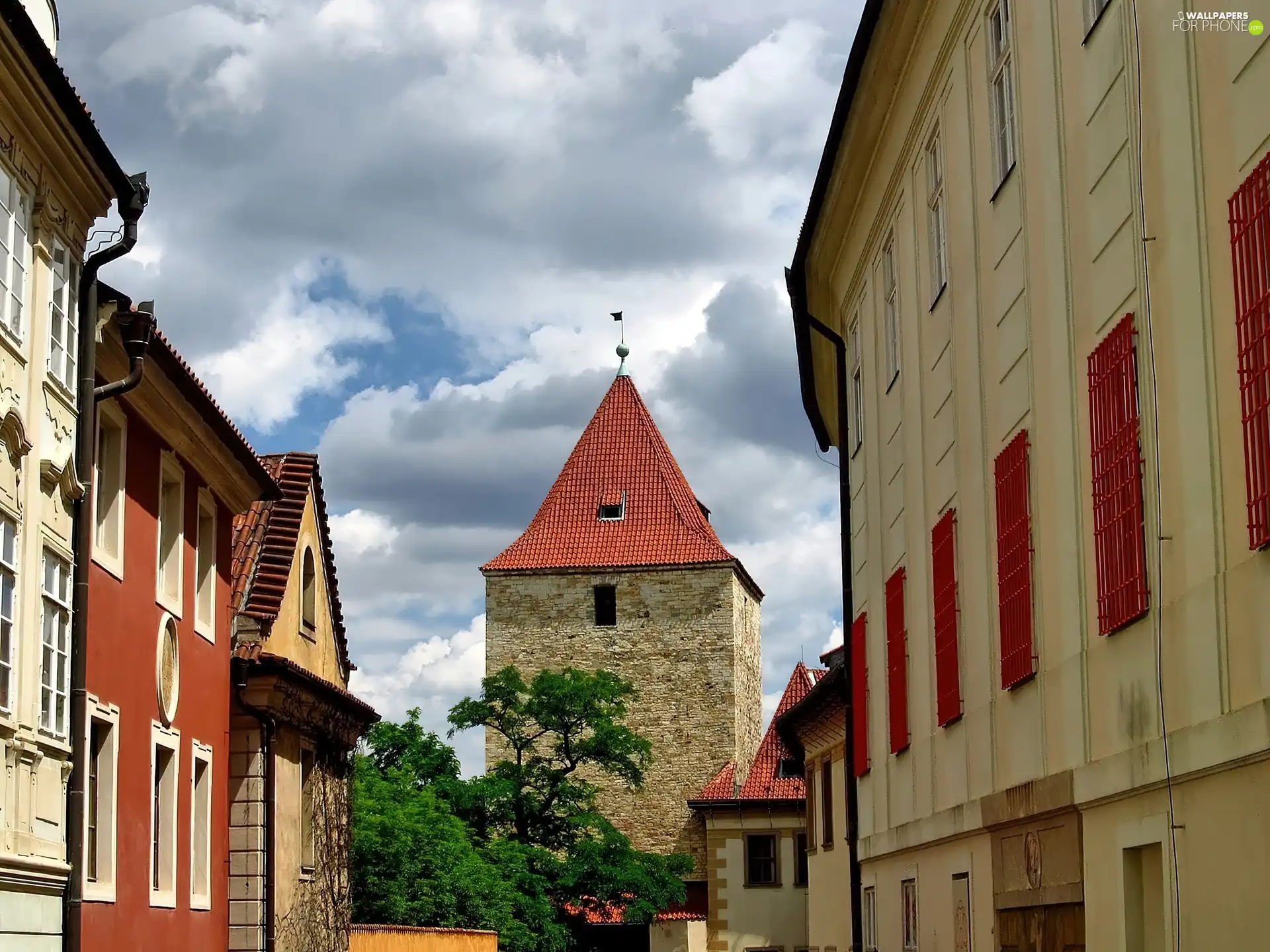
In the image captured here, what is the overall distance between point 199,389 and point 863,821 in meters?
7.62

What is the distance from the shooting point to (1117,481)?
29.3 ft

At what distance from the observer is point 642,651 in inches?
2749

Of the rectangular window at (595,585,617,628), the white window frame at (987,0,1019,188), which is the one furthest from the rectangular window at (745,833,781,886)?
the white window frame at (987,0,1019,188)

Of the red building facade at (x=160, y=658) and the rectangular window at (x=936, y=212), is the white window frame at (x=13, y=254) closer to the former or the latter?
the red building facade at (x=160, y=658)

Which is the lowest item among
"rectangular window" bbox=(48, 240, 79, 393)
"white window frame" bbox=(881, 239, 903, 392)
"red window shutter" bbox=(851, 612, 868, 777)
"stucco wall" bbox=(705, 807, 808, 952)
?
"stucco wall" bbox=(705, 807, 808, 952)

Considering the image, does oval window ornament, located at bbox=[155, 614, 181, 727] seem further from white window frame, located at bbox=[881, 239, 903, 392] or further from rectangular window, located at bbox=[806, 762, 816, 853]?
rectangular window, located at bbox=[806, 762, 816, 853]

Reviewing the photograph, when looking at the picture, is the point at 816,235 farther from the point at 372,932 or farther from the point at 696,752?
the point at 696,752

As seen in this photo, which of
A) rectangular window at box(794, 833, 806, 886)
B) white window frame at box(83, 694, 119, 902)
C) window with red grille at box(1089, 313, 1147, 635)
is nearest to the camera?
window with red grille at box(1089, 313, 1147, 635)

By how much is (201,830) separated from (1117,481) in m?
12.5

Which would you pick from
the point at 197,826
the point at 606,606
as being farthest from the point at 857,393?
the point at 606,606

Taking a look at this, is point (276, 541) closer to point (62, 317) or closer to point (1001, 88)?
point (62, 317)

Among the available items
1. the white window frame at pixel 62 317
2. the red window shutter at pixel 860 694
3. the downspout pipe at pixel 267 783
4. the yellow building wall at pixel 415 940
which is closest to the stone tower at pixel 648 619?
the yellow building wall at pixel 415 940

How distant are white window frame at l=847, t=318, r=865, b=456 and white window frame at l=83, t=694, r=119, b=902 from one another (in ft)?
24.7

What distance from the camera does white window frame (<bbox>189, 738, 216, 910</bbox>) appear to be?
18.6 meters
